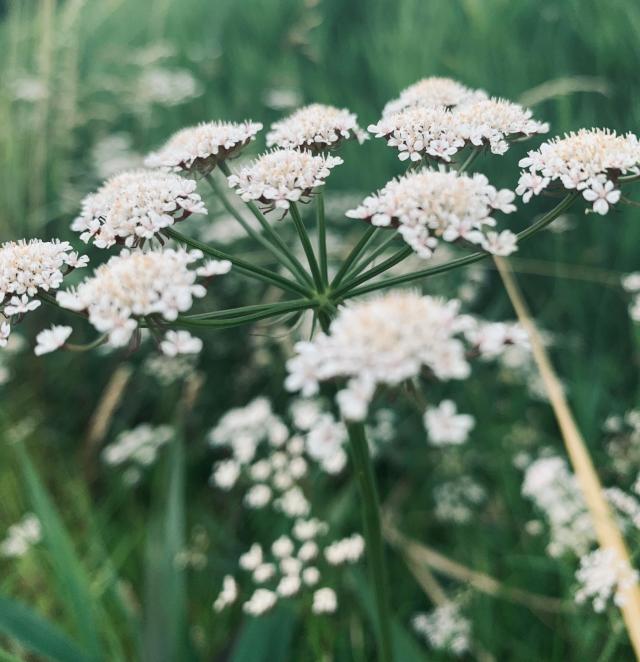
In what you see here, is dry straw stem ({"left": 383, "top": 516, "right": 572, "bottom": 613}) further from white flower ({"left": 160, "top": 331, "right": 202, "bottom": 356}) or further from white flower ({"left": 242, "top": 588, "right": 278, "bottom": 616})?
white flower ({"left": 160, "top": 331, "right": 202, "bottom": 356})

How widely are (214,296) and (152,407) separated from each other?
71 cm

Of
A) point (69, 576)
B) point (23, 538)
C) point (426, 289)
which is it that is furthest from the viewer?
point (426, 289)

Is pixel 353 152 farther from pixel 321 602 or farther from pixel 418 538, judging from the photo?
pixel 321 602

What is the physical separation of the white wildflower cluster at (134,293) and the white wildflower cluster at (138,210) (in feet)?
0.53

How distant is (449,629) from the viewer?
1.95 m

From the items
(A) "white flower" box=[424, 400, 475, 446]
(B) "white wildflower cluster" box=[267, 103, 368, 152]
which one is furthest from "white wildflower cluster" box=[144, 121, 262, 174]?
(A) "white flower" box=[424, 400, 475, 446]

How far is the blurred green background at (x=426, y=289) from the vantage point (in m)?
2.43

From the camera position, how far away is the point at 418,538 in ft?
8.49

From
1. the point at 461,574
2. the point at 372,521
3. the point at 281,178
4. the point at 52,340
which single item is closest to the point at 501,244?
the point at 281,178

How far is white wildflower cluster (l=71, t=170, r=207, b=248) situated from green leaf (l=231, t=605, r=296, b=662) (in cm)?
104

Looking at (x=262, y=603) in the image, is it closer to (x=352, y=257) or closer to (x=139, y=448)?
(x=352, y=257)

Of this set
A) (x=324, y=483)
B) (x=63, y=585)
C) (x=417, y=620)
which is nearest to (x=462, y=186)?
(x=417, y=620)

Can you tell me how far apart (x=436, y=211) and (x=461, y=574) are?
1.39 m

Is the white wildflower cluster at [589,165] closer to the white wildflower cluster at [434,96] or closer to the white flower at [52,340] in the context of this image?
the white wildflower cluster at [434,96]
